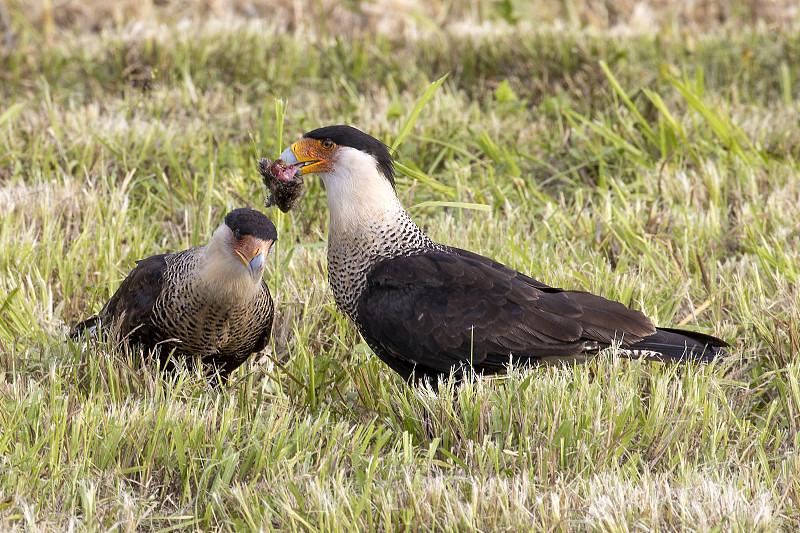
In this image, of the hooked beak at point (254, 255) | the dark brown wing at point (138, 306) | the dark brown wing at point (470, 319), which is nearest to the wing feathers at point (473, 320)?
the dark brown wing at point (470, 319)

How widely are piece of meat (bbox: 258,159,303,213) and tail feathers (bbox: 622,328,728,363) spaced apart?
4.69 feet

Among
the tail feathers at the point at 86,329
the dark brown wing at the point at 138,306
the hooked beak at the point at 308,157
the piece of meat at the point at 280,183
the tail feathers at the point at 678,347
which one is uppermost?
the hooked beak at the point at 308,157

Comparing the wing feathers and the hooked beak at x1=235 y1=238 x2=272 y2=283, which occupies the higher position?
the hooked beak at x1=235 y1=238 x2=272 y2=283

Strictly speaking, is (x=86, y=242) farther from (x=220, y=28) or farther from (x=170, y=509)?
(x=220, y=28)

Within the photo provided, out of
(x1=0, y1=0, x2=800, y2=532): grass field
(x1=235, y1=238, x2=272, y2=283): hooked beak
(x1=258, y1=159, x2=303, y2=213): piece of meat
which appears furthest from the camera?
(x1=258, y1=159, x2=303, y2=213): piece of meat

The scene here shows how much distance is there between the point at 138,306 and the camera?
3465 mm

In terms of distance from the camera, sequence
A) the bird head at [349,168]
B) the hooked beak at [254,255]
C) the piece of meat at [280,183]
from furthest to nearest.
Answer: the piece of meat at [280,183] < the bird head at [349,168] < the hooked beak at [254,255]

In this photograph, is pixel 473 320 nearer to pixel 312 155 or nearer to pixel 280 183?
pixel 312 155

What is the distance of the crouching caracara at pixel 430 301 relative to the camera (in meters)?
3.19

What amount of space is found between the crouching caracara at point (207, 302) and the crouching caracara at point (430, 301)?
0.32m

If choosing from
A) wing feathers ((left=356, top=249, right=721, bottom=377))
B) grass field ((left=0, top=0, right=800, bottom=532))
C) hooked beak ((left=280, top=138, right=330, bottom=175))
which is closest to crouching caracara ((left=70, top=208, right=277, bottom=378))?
grass field ((left=0, top=0, right=800, bottom=532))

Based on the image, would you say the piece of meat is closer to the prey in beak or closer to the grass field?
the prey in beak

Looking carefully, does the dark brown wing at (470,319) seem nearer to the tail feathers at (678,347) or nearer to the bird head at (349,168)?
the tail feathers at (678,347)

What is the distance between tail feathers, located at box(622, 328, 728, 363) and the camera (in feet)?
10.4
